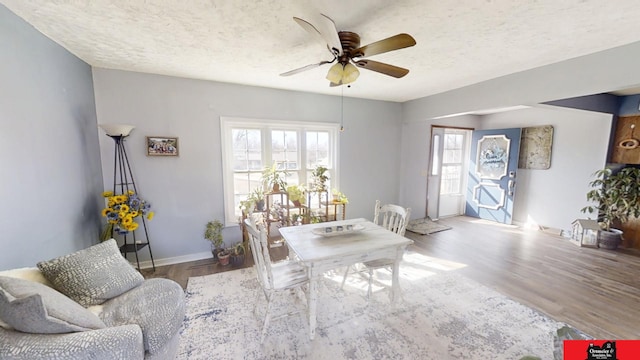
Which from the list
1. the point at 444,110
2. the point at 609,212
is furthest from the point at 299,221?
the point at 609,212

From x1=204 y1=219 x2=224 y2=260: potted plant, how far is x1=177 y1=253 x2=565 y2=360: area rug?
22.5 inches

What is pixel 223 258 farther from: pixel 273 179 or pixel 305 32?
pixel 305 32

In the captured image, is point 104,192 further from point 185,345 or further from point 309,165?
point 309,165

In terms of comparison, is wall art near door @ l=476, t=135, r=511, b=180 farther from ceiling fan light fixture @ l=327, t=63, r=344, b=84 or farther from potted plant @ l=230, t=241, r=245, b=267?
potted plant @ l=230, t=241, r=245, b=267

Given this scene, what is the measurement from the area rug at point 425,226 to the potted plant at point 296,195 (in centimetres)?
235

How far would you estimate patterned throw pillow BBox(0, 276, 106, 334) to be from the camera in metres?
1.00

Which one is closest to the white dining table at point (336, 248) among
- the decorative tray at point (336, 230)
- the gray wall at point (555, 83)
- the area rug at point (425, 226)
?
the decorative tray at point (336, 230)

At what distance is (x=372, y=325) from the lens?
2039 mm

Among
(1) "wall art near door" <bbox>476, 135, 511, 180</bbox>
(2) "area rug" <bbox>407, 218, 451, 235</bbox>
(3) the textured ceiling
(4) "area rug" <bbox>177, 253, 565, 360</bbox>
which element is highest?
(3) the textured ceiling

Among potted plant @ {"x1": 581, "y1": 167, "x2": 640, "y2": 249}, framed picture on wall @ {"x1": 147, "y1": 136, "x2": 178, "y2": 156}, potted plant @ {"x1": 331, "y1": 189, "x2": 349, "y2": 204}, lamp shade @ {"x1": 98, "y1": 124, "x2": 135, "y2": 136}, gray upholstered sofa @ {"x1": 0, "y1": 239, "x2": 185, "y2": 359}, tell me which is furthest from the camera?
potted plant @ {"x1": 331, "y1": 189, "x2": 349, "y2": 204}

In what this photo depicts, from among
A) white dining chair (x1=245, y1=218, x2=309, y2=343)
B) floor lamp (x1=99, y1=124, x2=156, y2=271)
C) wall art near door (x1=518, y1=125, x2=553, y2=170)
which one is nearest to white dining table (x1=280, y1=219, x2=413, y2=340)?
white dining chair (x1=245, y1=218, x2=309, y2=343)

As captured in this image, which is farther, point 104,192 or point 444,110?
point 444,110

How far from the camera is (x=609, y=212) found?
12.1 ft

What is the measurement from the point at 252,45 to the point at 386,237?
6.94ft
